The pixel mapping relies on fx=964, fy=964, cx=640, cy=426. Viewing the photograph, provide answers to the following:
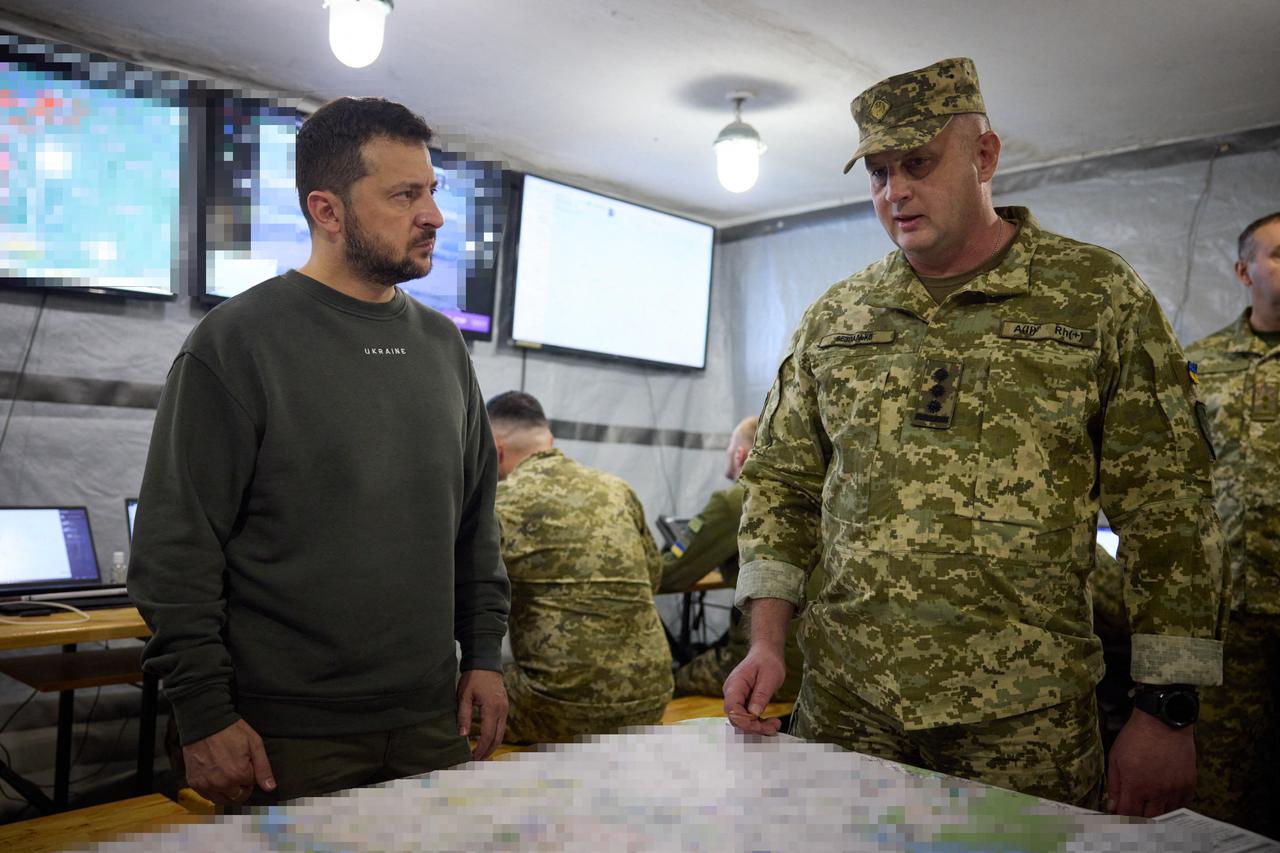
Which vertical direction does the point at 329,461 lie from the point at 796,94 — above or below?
below

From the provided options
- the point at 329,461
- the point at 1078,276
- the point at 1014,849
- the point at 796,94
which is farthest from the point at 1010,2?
the point at 1014,849

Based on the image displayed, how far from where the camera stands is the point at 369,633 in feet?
4.66

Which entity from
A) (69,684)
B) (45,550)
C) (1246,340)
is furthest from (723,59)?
(69,684)

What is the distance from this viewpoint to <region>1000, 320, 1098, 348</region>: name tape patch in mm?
1321

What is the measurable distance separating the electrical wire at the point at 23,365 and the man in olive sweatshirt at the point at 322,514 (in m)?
1.99

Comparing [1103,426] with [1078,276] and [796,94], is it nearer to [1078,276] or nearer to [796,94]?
[1078,276]

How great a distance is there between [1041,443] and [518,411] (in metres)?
1.97

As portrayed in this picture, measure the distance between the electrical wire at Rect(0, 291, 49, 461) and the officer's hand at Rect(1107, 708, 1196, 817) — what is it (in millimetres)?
3164

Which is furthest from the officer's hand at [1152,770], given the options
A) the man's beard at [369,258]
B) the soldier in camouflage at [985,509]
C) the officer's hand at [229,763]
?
the man's beard at [369,258]

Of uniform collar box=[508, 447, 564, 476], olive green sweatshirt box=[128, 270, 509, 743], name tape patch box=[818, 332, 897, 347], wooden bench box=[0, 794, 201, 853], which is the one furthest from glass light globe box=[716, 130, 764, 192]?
wooden bench box=[0, 794, 201, 853]

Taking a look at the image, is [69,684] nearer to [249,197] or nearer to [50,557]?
[50,557]

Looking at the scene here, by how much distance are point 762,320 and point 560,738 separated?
284cm

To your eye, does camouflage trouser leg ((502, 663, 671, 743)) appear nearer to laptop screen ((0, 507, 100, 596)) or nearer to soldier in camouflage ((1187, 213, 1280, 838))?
laptop screen ((0, 507, 100, 596))

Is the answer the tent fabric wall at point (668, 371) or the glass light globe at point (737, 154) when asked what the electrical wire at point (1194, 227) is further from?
the glass light globe at point (737, 154)
